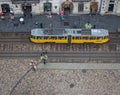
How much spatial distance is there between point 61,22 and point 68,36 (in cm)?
880

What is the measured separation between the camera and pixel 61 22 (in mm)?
77750

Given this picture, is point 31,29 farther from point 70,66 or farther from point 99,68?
point 99,68

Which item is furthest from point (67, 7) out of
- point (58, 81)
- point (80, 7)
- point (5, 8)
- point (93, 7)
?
point (58, 81)

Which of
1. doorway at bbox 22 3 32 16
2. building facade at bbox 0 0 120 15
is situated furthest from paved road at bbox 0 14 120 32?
doorway at bbox 22 3 32 16

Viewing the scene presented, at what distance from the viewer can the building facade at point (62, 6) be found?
7731cm

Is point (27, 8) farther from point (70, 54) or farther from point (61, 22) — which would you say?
point (70, 54)

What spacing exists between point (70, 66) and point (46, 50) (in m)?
7.60

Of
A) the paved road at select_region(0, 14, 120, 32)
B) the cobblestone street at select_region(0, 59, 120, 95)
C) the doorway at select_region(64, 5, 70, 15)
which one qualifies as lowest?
the cobblestone street at select_region(0, 59, 120, 95)

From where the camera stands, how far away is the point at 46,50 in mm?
70438

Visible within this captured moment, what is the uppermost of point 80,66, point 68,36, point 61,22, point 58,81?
point 61,22

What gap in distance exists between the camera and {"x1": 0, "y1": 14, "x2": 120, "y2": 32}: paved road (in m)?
75.9

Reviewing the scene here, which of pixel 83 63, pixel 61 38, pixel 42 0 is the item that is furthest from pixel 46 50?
pixel 42 0

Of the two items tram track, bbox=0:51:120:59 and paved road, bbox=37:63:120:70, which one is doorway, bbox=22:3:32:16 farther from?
paved road, bbox=37:63:120:70

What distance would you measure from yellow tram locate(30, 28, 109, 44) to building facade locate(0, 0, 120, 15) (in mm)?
9756
